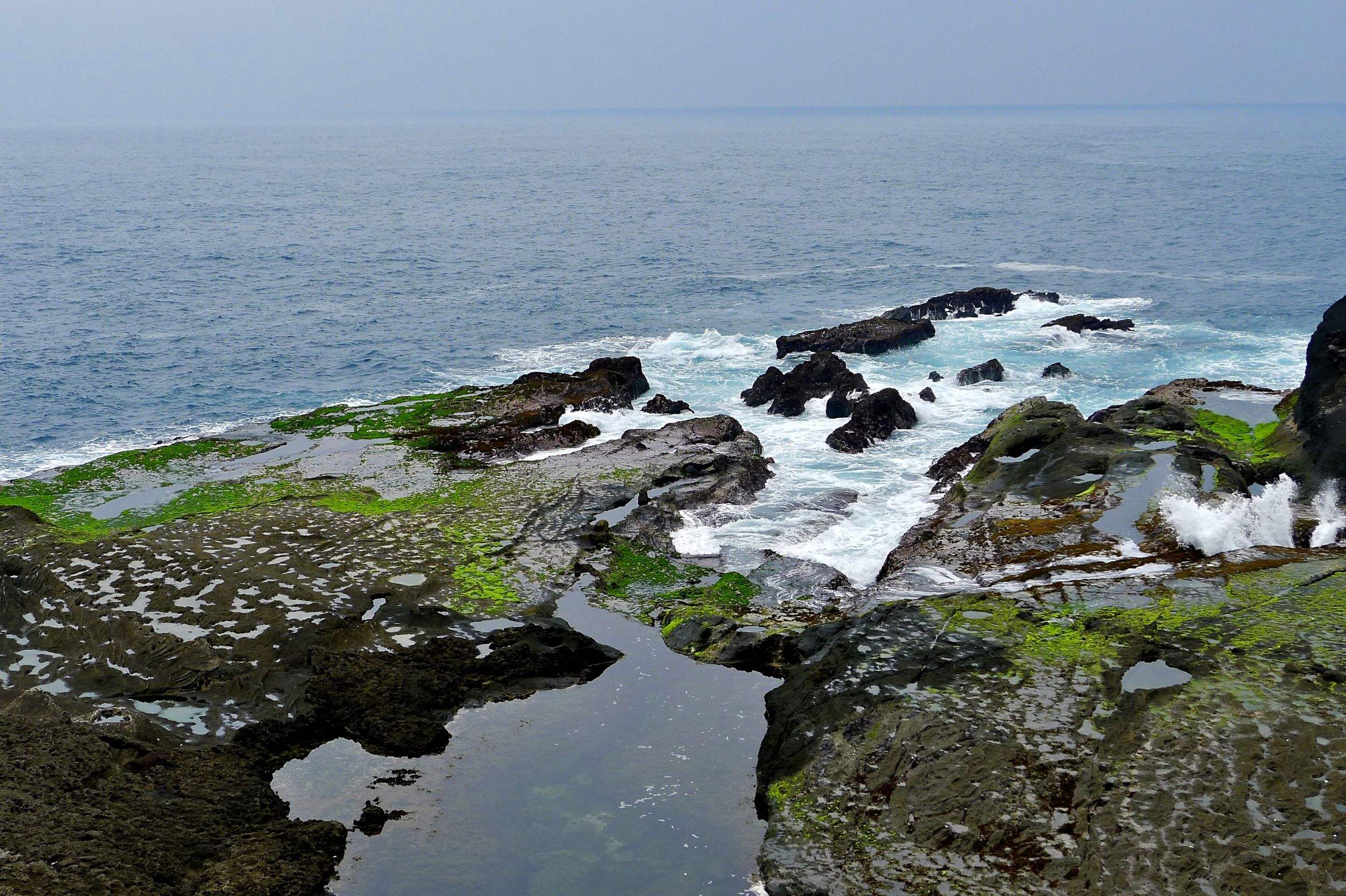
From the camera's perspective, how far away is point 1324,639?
20.5 meters

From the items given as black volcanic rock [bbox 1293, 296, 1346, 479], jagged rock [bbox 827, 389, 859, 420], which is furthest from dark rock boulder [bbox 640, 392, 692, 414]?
black volcanic rock [bbox 1293, 296, 1346, 479]

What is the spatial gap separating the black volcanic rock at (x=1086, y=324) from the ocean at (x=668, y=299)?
3.69 feet

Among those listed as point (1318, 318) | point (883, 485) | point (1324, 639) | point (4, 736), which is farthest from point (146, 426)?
point (1318, 318)

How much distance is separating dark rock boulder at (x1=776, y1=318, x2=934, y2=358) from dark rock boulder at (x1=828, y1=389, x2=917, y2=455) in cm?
1448

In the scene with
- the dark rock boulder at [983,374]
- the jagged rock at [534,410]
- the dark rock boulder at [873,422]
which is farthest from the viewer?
the dark rock boulder at [983,374]

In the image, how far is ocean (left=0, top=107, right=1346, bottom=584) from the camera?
49.9 meters

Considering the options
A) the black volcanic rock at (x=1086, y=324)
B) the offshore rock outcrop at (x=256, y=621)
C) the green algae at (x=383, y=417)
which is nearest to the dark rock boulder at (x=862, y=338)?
the black volcanic rock at (x=1086, y=324)

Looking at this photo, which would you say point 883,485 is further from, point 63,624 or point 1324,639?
point 63,624

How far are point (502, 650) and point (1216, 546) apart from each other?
1915 cm

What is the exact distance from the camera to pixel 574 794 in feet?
69.5

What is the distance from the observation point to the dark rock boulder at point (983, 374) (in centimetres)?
5525

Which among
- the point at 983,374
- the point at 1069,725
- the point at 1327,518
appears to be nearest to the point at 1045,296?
the point at 983,374

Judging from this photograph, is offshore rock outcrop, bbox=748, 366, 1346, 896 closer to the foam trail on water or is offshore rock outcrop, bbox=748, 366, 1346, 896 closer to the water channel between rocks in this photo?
the foam trail on water

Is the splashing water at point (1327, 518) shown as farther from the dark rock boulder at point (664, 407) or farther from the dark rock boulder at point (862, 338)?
the dark rock boulder at point (862, 338)
